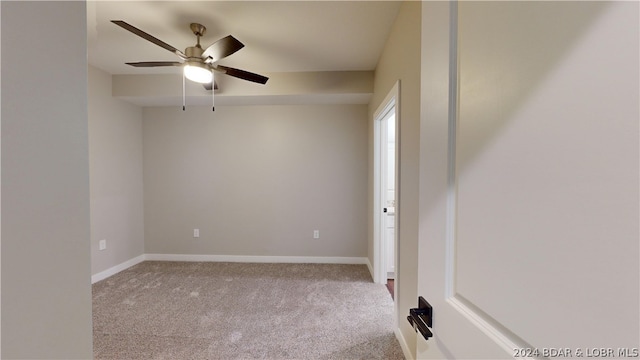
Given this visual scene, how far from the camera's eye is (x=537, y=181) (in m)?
0.40

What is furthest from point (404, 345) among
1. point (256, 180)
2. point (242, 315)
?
point (256, 180)

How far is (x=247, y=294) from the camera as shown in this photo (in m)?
2.70

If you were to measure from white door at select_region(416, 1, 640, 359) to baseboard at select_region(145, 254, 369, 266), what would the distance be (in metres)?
3.09

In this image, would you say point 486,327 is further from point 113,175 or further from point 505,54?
point 113,175

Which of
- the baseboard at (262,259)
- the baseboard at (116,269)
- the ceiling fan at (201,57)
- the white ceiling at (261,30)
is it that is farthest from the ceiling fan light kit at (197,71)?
the baseboard at (116,269)

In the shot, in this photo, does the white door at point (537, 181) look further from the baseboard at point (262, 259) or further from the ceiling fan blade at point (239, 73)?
the baseboard at point (262, 259)

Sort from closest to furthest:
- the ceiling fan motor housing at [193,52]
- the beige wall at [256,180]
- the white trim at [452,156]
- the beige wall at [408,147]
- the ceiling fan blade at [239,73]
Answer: the white trim at [452,156] → the beige wall at [408,147] → the ceiling fan motor housing at [193,52] → the ceiling fan blade at [239,73] → the beige wall at [256,180]

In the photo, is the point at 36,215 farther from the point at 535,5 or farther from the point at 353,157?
the point at 353,157

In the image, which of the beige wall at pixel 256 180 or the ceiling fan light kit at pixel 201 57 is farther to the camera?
the beige wall at pixel 256 180

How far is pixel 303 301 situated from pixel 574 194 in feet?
8.37

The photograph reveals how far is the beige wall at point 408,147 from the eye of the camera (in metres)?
1.57

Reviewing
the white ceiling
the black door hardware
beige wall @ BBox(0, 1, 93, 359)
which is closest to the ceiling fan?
the white ceiling

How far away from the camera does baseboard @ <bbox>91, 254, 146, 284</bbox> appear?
301cm

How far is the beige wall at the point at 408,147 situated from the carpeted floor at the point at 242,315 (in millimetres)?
489
